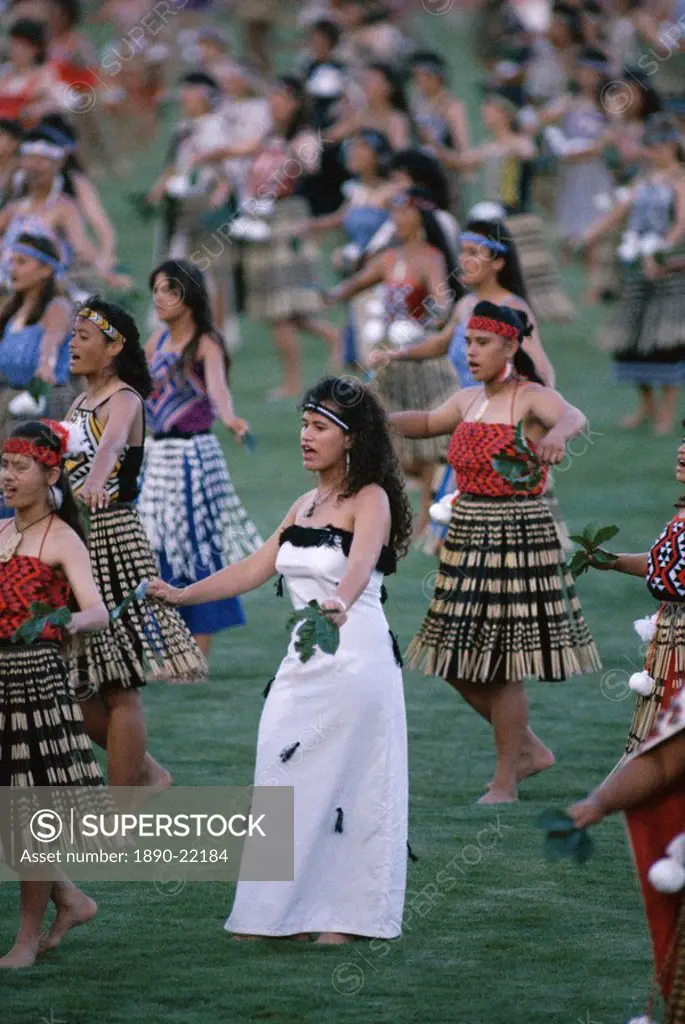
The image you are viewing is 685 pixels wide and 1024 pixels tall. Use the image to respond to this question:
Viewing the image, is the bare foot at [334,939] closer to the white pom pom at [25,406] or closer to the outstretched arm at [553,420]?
the outstretched arm at [553,420]

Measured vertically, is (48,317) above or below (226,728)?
above

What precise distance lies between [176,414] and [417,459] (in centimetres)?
274

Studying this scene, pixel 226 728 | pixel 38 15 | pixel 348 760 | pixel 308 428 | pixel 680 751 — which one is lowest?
→ pixel 226 728

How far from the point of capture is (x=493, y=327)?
7105 millimetres

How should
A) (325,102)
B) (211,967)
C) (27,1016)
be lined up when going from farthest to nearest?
(325,102) → (211,967) → (27,1016)

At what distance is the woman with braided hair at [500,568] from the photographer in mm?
7066


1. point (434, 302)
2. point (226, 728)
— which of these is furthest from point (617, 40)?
point (226, 728)

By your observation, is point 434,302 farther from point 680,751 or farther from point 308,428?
point 680,751

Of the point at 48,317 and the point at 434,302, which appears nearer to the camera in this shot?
the point at 48,317

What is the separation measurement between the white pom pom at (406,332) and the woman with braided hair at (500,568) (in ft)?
12.0

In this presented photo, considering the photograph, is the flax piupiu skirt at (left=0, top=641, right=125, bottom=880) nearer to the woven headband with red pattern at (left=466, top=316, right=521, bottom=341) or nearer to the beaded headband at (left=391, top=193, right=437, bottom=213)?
the woven headband with red pattern at (left=466, top=316, right=521, bottom=341)

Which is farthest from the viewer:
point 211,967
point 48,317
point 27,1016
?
point 48,317

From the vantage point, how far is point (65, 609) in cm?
549

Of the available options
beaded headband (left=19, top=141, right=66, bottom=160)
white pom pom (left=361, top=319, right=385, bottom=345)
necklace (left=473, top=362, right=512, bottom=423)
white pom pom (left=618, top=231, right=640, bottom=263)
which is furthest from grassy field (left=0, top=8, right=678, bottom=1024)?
white pom pom (left=618, top=231, right=640, bottom=263)
